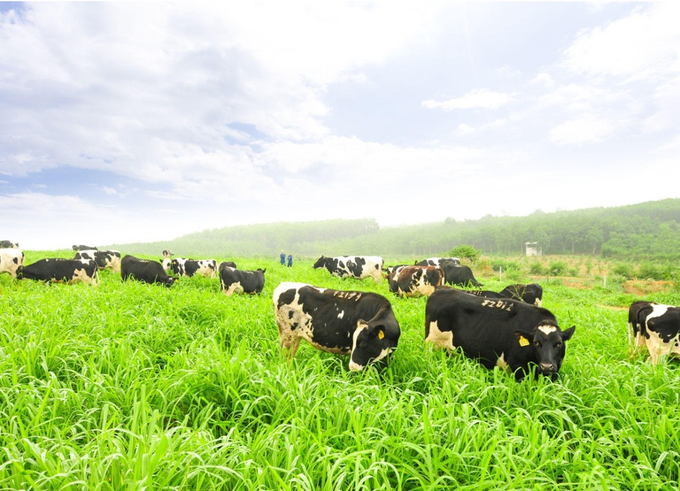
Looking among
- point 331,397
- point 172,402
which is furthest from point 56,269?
point 331,397

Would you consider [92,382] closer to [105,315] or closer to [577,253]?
[105,315]

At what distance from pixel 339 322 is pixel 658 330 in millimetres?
5310

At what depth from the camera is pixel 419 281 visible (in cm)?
1152

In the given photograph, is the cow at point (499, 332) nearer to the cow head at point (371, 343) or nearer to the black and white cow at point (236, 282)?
the cow head at point (371, 343)

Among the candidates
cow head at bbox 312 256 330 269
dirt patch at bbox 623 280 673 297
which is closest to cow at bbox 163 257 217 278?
cow head at bbox 312 256 330 269

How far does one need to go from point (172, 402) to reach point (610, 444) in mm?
3976

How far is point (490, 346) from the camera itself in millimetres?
4484

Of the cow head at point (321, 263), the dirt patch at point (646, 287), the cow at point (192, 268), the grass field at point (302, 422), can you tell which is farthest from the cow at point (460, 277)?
the dirt patch at point (646, 287)

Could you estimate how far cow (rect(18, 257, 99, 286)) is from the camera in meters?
9.96

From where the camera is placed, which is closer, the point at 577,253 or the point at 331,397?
the point at 331,397

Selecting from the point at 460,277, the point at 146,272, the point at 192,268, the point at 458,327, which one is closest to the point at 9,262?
the point at 146,272

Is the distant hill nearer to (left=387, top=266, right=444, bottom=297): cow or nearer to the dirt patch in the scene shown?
the dirt patch

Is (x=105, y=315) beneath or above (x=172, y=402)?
above

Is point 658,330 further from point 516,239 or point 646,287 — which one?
point 516,239
